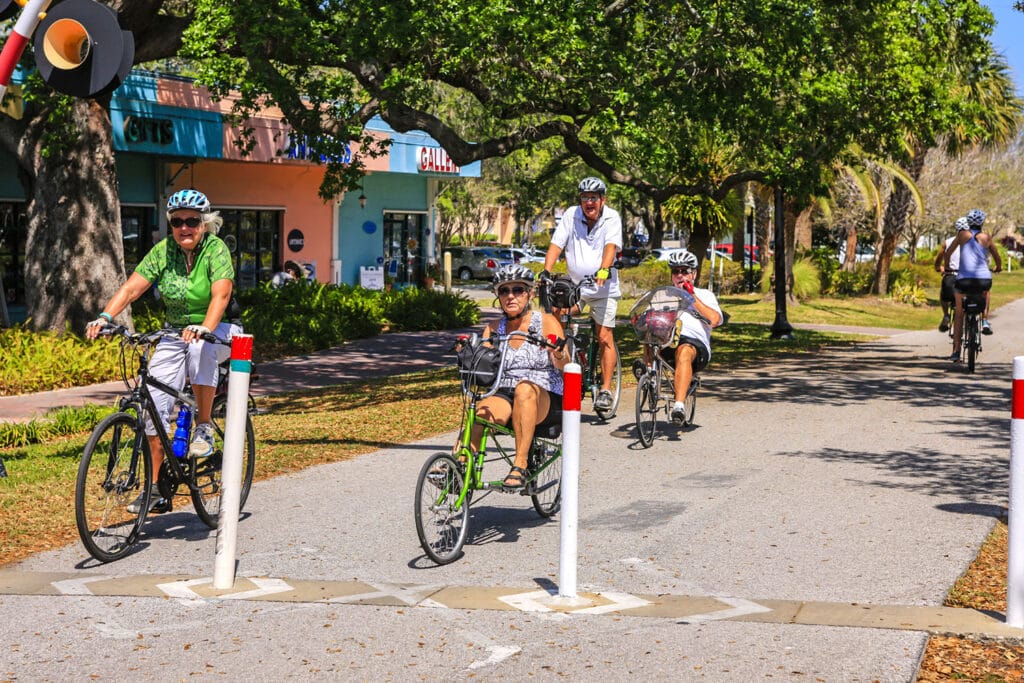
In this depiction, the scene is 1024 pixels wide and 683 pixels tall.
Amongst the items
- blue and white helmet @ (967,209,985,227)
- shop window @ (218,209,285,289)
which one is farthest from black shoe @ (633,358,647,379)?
shop window @ (218,209,285,289)

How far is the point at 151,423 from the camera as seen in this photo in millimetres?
6742

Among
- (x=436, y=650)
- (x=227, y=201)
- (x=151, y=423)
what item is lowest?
(x=436, y=650)

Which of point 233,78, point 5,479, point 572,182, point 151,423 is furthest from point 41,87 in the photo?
point 572,182

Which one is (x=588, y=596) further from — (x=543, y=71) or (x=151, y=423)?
(x=543, y=71)

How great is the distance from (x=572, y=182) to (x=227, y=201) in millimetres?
25220

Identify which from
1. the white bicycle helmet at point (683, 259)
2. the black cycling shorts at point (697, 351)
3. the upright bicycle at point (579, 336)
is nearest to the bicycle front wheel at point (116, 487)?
the upright bicycle at point (579, 336)

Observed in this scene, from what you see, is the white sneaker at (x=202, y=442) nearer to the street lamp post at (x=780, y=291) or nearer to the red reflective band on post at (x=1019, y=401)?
the red reflective band on post at (x=1019, y=401)

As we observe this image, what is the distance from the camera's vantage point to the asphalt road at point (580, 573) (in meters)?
5.05

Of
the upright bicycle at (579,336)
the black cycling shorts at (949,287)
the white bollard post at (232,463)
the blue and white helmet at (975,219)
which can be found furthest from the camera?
the black cycling shorts at (949,287)

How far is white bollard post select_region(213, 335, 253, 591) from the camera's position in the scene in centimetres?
605

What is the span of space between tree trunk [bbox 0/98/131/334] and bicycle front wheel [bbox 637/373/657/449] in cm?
944

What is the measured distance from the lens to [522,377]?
7.07m

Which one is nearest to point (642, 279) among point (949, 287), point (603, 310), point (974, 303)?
point (949, 287)

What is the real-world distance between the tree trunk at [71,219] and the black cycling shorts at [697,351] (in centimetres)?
930
